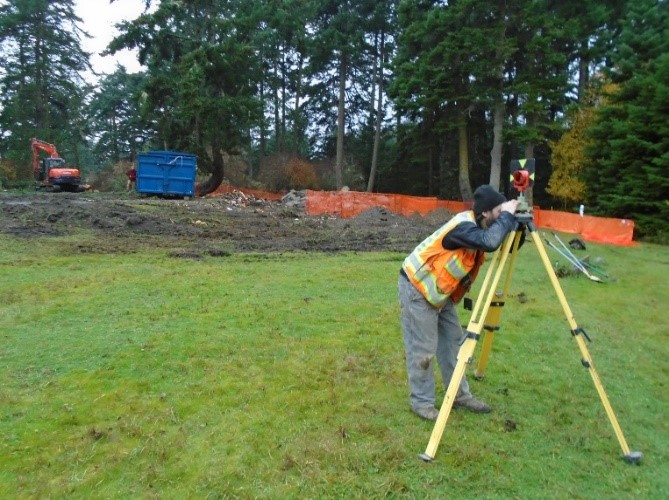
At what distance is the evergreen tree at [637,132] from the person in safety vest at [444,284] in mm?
19637

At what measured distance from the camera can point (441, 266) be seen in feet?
12.8

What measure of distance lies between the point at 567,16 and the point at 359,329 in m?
27.9

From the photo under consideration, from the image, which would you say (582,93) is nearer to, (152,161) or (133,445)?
(152,161)

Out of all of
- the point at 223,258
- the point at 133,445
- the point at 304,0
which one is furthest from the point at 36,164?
the point at 133,445

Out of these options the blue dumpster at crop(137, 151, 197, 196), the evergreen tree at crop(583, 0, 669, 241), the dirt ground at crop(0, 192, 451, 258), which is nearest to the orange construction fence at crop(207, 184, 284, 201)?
the blue dumpster at crop(137, 151, 197, 196)

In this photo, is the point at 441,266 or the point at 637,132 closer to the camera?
the point at 441,266

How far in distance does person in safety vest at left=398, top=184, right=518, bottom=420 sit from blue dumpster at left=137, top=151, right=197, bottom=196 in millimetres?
23361

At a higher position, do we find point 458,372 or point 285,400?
point 458,372

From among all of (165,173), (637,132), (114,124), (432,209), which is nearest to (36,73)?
(114,124)

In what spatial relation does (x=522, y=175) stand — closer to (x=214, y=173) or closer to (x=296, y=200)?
(x=296, y=200)

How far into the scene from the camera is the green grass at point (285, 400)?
3.39 meters

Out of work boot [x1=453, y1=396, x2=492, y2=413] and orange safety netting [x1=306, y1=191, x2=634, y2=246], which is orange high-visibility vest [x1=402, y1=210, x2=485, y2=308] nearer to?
work boot [x1=453, y1=396, x2=492, y2=413]

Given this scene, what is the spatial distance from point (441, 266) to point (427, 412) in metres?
1.15

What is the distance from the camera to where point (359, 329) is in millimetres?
6699
